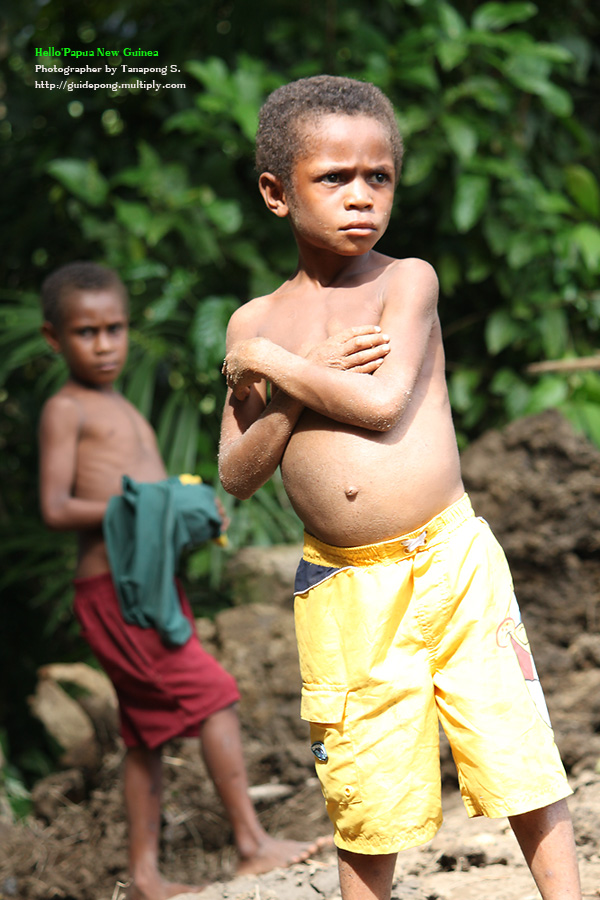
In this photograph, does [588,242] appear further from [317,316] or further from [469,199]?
[317,316]

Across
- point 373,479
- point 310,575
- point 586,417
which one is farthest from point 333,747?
point 586,417

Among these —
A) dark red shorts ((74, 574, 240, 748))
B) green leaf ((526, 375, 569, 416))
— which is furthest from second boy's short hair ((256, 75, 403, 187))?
green leaf ((526, 375, 569, 416))

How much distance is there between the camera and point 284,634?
3.61 m

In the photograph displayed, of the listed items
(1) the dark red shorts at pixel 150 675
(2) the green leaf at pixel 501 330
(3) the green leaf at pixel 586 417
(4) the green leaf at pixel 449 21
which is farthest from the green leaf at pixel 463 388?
(1) the dark red shorts at pixel 150 675

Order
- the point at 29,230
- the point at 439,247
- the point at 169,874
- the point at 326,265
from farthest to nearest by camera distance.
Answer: the point at 29,230 → the point at 439,247 → the point at 169,874 → the point at 326,265

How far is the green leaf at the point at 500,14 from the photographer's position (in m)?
3.87

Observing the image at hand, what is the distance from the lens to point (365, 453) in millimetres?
1644

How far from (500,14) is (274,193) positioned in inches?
104

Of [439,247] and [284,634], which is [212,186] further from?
[284,634]

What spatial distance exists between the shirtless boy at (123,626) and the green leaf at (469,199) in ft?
5.50

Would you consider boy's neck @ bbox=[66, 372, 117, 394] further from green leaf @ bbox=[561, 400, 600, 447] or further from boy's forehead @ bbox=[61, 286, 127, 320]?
green leaf @ bbox=[561, 400, 600, 447]

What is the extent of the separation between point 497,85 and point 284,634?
8.30ft

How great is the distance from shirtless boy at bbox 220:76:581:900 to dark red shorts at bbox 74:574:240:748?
3.58 feet

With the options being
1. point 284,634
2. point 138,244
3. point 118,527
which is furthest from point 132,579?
point 138,244
